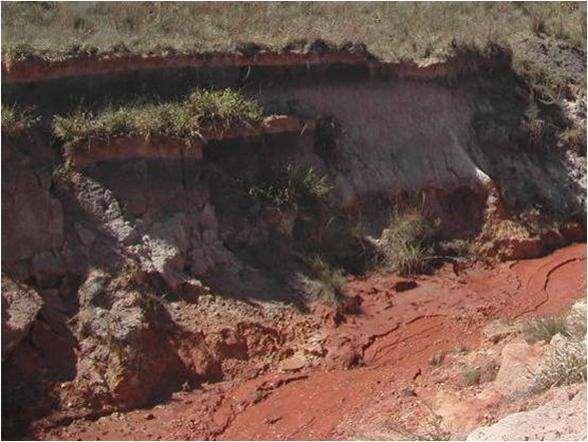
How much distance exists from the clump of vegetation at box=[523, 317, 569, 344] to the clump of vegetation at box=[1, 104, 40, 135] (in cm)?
516

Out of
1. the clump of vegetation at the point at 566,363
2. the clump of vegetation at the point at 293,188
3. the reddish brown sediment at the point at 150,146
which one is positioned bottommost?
the clump of vegetation at the point at 566,363

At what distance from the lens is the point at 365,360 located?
8250 mm

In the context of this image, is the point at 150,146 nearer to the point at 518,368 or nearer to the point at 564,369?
the point at 518,368

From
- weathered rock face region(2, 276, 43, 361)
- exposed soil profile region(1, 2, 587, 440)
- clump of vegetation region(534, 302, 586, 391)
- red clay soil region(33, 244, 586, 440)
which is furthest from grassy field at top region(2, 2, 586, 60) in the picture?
clump of vegetation region(534, 302, 586, 391)

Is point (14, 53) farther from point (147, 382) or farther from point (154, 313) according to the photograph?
point (147, 382)

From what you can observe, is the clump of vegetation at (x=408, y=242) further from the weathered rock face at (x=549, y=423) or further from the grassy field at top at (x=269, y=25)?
the weathered rock face at (x=549, y=423)

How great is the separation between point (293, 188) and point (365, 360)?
234 centimetres

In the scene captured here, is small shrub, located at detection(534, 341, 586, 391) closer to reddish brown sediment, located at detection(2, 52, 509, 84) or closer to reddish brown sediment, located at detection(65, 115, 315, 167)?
reddish brown sediment, located at detection(65, 115, 315, 167)

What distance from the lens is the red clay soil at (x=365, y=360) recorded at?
710 cm

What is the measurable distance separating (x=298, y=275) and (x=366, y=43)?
396cm

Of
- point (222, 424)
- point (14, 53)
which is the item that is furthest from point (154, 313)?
point (14, 53)

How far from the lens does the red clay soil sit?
7102mm

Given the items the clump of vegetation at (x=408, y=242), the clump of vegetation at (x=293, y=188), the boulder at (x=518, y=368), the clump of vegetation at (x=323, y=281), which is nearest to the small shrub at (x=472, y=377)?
the boulder at (x=518, y=368)

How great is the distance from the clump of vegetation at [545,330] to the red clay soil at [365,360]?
1.08 m
